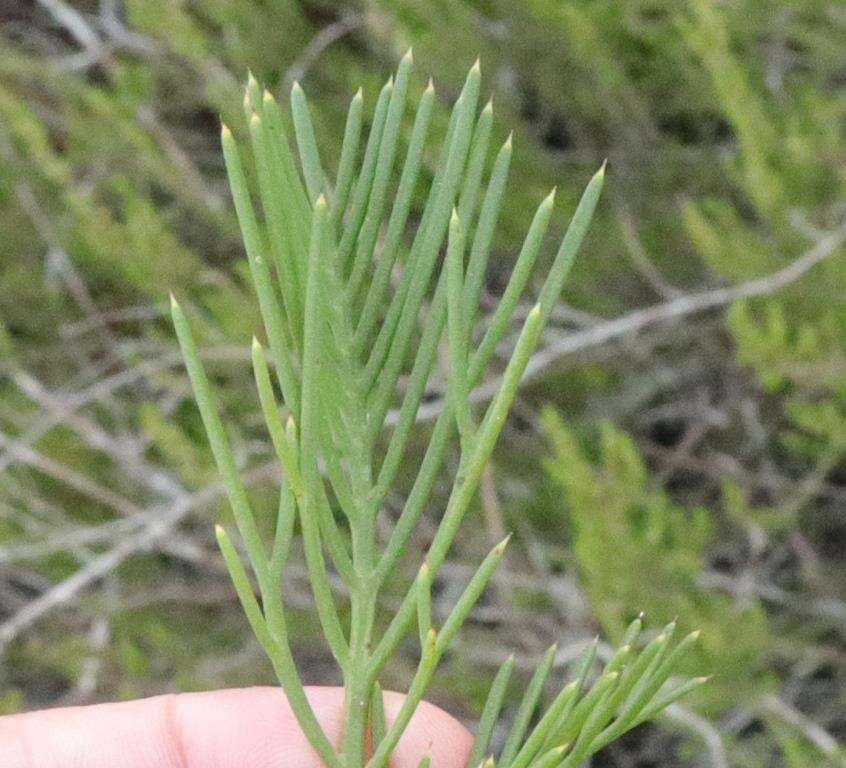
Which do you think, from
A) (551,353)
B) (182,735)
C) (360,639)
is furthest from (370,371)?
(551,353)

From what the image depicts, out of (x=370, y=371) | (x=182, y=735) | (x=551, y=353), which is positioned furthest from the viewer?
(x=551, y=353)

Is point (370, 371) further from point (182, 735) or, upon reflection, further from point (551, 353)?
point (551, 353)

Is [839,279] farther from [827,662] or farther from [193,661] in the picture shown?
[193,661]

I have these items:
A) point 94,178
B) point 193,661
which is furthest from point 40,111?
point 193,661

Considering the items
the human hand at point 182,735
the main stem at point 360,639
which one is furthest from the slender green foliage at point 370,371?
the human hand at point 182,735

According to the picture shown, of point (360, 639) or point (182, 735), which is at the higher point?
point (182, 735)
